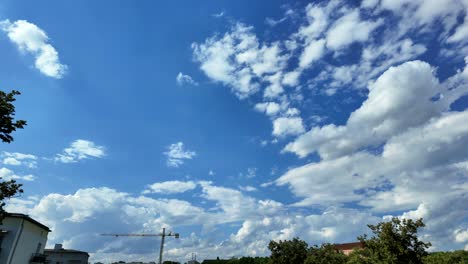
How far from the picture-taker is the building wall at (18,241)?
2057 inches

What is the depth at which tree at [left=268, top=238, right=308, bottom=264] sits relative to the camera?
5269cm

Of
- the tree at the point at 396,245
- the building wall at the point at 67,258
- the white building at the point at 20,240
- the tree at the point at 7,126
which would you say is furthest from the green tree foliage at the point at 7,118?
the building wall at the point at 67,258

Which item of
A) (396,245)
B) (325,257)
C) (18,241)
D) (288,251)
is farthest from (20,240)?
(396,245)

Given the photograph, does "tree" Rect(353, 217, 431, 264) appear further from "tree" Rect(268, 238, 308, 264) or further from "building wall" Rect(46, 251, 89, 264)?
"building wall" Rect(46, 251, 89, 264)

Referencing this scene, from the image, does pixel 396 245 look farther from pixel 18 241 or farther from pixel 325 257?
pixel 18 241

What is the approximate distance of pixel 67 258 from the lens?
304 feet

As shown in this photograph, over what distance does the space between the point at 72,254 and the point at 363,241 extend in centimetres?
8700

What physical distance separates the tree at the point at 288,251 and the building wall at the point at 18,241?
37.2 metres

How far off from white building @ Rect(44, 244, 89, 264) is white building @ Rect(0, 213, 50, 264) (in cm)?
3281

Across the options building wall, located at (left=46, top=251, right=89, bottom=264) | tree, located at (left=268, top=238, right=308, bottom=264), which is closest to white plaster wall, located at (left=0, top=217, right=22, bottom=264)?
tree, located at (left=268, top=238, right=308, bottom=264)

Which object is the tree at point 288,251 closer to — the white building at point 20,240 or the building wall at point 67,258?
the white building at point 20,240

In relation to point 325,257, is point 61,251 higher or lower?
higher

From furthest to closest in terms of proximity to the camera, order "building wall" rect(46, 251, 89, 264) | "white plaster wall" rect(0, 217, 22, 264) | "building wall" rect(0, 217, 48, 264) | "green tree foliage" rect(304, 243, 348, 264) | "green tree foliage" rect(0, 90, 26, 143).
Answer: "building wall" rect(46, 251, 89, 264), "building wall" rect(0, 217, 48, 264), "white plaster wall" rect(0, 217, 22, 264), "green tree foliage" rect(304, 243, 348, 264), "green tree foliage" rect(0, 90, 26, 143)

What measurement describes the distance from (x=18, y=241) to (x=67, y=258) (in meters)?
43.2
